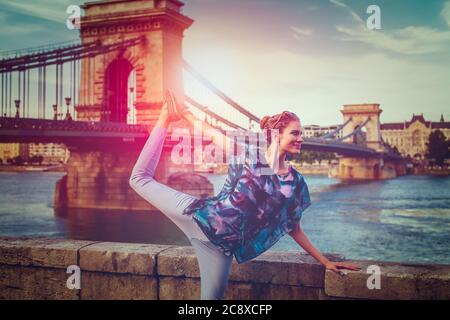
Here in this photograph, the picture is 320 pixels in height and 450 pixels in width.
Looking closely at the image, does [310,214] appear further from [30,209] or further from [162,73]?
[30,209]

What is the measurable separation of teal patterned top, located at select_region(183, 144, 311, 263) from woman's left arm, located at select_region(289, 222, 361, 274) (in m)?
0.07

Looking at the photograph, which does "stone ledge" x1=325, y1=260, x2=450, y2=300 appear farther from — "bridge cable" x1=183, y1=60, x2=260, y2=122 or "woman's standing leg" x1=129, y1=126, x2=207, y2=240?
"bridge cable" x1=183, y1=60, x2=260, y2=122

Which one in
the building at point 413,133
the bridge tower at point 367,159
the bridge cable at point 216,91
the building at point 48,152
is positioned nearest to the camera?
the bridge cable at point 216,91

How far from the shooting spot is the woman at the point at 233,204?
8.57 feet

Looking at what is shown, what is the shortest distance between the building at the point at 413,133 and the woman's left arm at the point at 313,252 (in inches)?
4006

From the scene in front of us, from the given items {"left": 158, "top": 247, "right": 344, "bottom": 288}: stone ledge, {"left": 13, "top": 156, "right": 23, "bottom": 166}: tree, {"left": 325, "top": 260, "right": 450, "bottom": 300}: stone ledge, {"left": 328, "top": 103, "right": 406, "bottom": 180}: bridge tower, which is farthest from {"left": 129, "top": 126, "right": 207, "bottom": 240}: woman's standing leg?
{"left": 13, "top": 156, "right": 23, "bottom": 166}: tree

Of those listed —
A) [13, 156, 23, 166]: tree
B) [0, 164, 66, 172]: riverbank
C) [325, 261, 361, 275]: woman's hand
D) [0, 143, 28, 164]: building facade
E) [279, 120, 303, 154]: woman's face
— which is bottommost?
[325, 261, 361, 275]: woman's hand

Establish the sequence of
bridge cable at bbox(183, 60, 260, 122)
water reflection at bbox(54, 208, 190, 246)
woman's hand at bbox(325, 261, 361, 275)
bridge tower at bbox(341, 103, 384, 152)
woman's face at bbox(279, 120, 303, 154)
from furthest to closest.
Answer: bridge tower at bbox(341, 103, 384, 152)
bridge cable at bbox(183, 60, 260, 122)
water reflection at bbox(54, 208, 190, 246)
woman's hand at bbox(325, 261, 361, 275)
woman's face at bbox(279, 120, 303, 154)

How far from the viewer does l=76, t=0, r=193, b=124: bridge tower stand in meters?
26.0

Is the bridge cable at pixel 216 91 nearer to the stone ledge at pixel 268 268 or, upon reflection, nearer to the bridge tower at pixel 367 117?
the stone ledge at pixel 268 268

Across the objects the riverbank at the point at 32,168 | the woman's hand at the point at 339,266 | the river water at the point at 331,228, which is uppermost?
the riverbank at the point at 32,168

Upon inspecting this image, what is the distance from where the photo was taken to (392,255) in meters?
14.5

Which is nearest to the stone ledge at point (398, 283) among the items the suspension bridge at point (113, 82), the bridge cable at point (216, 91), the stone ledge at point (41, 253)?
the stone ledge at point (41, 253)
